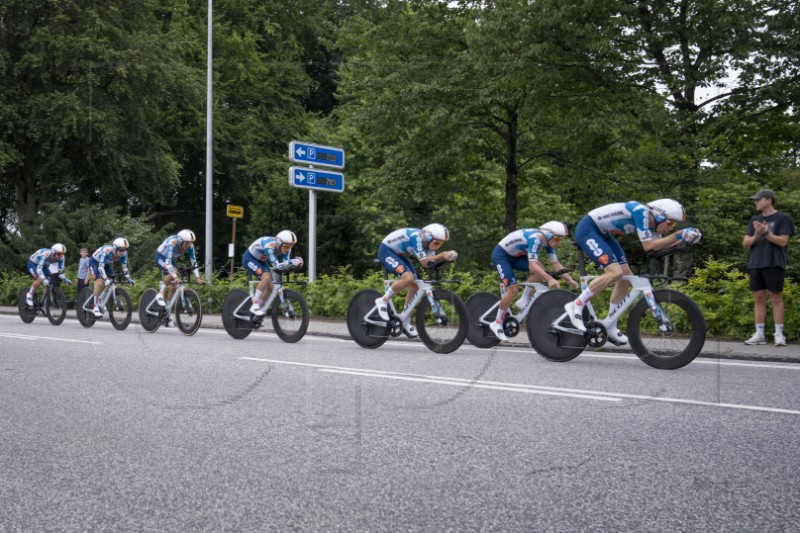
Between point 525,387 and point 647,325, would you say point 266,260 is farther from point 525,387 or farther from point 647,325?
point 525,387

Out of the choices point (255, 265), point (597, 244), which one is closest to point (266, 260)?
point (255, 265)

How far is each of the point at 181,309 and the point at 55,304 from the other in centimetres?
590

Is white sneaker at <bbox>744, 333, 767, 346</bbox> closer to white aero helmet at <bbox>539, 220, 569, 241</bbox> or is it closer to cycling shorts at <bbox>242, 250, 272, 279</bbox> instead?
white aero helmet at <bbox>539, 220, 569, 241</bbox>

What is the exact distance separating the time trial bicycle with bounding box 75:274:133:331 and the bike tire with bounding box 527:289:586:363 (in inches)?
357

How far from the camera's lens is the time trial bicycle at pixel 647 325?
791 cm

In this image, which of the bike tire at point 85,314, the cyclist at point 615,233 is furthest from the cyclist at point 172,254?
the cyclist at point 615,233

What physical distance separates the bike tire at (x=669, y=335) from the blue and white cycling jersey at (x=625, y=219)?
2.01ft

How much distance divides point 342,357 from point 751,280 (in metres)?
5.05

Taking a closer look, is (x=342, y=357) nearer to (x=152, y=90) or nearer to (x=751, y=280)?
(x=751, y=280)

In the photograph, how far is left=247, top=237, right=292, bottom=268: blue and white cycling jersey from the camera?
12.3 metres

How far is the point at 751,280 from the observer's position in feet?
33.4

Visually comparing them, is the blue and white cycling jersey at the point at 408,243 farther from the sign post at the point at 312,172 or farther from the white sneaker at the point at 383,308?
the sign post at the point at 312,172

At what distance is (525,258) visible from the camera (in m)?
10.1

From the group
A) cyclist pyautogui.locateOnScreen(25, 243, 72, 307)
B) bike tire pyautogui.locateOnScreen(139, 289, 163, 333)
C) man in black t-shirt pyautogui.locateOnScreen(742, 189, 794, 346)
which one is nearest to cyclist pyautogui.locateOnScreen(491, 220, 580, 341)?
man in black t-shirt pyautogui.locateOnScreen(742, 189, 794, 346)
